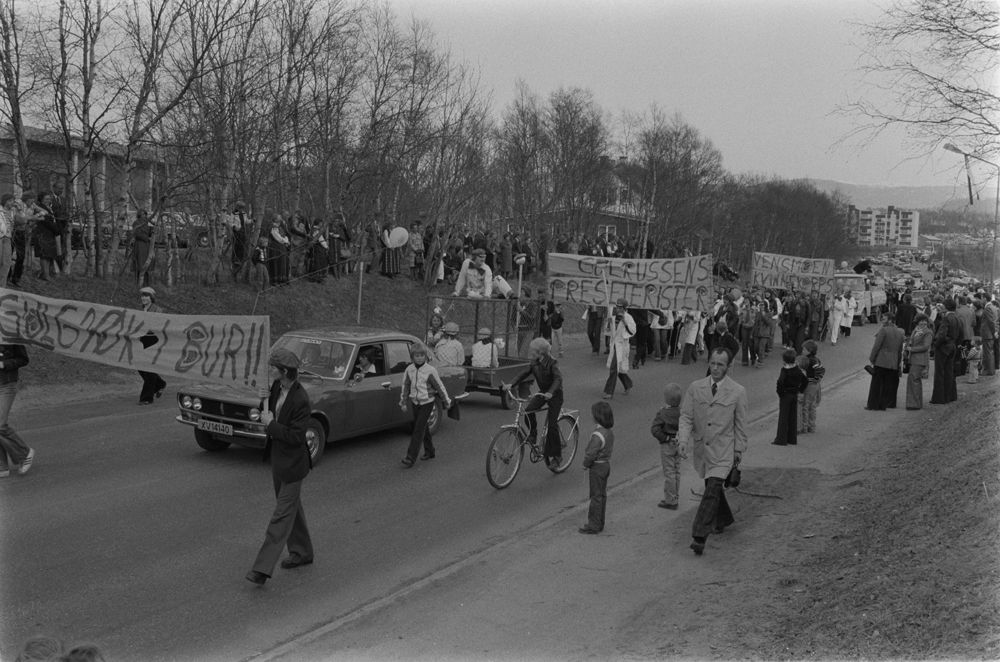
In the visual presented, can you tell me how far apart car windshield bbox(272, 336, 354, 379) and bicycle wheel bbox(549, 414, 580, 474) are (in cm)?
290

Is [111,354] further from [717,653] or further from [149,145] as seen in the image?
[149,145]

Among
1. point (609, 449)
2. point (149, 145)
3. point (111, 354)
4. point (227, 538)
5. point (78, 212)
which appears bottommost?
point (227, 538)

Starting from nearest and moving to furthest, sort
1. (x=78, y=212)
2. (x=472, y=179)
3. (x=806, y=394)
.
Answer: (x=806, y=394) < (x=78, y=212) < (x=472, y=179)

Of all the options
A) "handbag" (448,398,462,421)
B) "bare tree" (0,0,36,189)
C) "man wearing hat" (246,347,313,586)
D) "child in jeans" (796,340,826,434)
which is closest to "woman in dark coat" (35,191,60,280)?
"bare tree" (0,0,36,189)

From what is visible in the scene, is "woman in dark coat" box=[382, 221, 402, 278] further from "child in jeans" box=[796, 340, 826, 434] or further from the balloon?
"child in jeans" box=[796, 340, 826, 434]

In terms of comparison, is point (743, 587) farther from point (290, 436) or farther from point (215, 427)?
point (215, 427)

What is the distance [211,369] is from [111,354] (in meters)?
1.29

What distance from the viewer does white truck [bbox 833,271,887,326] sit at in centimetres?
4247

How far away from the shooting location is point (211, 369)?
368 inches

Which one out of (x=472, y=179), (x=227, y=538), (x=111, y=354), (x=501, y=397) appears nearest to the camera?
(x=227, y=538)

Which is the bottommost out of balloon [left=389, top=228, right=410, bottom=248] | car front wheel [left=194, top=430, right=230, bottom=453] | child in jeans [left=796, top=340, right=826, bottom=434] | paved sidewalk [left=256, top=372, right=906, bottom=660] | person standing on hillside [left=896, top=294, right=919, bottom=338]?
paved sidewalk [left=256, top=372, right=906, bottom=660]

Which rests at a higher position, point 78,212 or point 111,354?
point 78,212

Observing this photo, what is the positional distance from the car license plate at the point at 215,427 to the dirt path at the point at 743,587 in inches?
157

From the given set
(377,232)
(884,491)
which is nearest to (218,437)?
(884,491)
